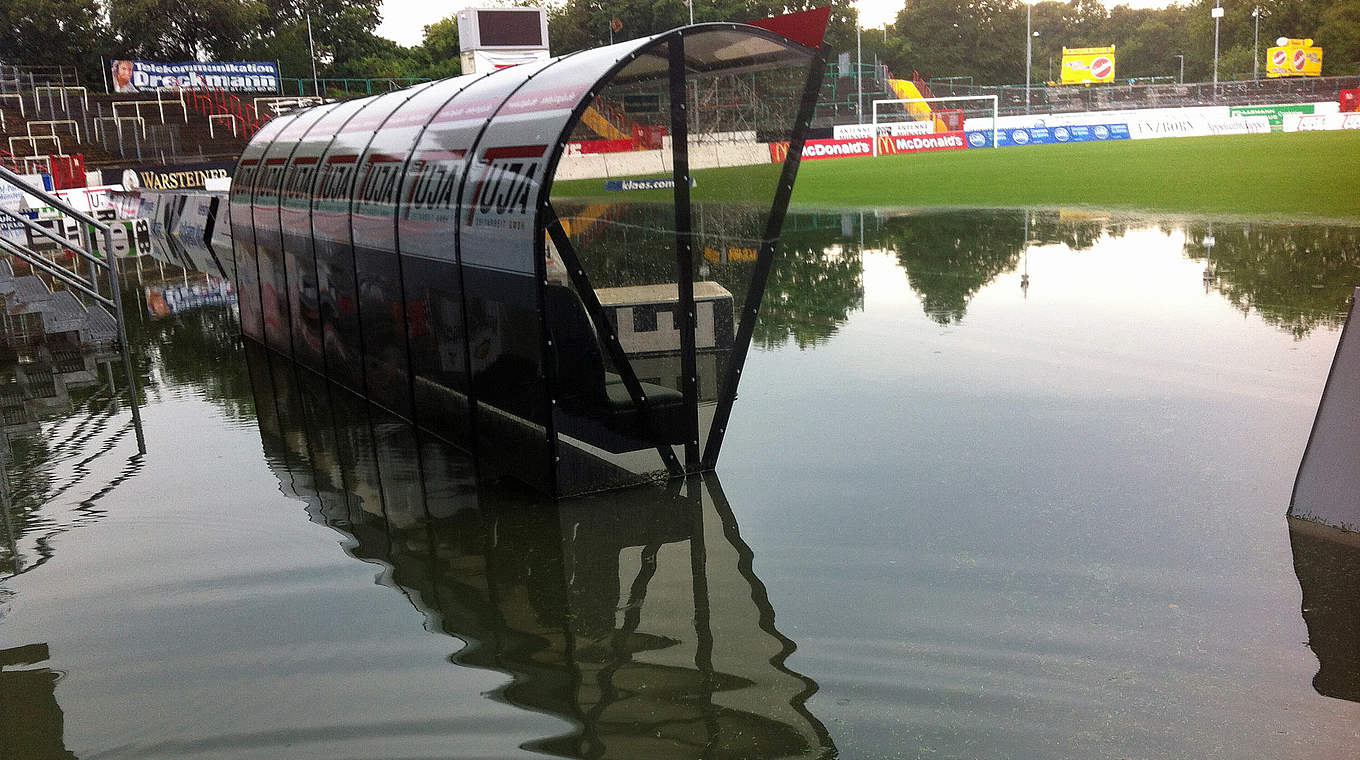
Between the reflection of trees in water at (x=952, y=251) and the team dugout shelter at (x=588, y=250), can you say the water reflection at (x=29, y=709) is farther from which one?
the reflection of trees in water at (x=952, y=251)

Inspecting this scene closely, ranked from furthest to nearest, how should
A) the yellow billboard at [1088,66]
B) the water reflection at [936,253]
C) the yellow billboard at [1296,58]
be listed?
the yellow billboard at [1088,66]
the yellow billboard at [1296,58]
the water reflection at [936,253]

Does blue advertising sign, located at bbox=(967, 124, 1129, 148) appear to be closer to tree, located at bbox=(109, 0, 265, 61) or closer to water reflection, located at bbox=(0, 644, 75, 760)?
tree, located at bbox=(109, 0, 265, 61)

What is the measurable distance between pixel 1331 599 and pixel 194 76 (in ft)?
200

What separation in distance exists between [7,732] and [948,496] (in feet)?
15.4

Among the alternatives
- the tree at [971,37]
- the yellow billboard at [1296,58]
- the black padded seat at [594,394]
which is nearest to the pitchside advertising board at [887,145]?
the yellow billboard at [1296,58]

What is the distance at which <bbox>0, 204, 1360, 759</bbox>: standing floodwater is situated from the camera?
412cm

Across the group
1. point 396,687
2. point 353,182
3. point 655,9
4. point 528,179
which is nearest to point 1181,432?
point 528,179

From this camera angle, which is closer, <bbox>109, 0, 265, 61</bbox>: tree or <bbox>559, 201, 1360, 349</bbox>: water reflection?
<bbox>559, 201, 1360, 349</bbox>: water reflection

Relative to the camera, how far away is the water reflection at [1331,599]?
427cm

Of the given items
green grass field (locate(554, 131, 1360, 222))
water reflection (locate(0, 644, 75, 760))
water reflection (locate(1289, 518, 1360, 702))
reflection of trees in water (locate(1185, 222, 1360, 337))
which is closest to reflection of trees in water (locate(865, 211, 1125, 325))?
reflection of trees in water (locate(1185, 222, 1360, 337))

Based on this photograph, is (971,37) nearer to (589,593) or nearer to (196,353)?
(196,353)

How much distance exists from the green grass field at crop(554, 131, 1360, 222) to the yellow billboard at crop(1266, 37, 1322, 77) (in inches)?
1346

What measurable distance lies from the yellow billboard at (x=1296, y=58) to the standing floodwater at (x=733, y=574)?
7294cm

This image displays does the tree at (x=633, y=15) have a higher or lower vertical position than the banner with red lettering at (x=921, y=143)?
higher
